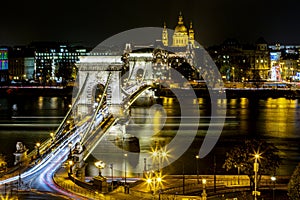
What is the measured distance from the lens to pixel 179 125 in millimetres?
23266

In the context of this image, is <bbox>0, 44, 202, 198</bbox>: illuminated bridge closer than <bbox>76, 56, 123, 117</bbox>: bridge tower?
Yes

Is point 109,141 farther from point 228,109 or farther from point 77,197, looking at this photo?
point 228,109

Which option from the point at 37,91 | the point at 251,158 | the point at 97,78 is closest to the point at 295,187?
the point at 251,158

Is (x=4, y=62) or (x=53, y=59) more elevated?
(x=53, y=59)

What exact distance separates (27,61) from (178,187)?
2181 inches

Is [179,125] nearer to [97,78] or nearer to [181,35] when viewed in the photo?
[97,78]

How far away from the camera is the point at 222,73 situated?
2104 inches

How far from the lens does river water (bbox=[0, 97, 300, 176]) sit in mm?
14961

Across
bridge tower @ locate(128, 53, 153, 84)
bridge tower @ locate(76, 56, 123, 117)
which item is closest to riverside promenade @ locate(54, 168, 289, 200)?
bridge tower @ locate(76, 56, 123, 117)

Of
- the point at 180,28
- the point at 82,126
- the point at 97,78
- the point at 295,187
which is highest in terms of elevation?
the point at 180,28

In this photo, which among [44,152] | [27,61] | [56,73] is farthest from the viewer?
[27,61]

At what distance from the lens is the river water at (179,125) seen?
14961 millimetres

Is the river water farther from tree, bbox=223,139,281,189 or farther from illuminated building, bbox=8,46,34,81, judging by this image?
illuminated building, bbox=8,46,34,81

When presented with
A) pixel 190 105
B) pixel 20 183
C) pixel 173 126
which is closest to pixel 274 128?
pixel 173 126
